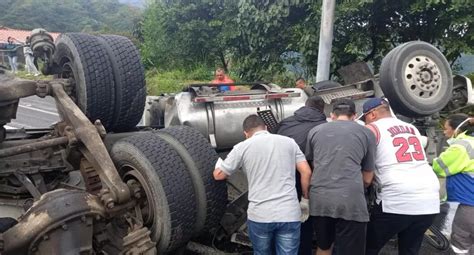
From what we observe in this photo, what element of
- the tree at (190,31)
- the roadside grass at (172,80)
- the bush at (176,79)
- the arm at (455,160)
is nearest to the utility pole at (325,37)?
the arm at (455,160)

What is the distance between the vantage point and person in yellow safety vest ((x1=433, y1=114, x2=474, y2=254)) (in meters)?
3.95

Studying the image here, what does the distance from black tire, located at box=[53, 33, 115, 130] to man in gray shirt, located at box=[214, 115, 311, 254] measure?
4.94 feet

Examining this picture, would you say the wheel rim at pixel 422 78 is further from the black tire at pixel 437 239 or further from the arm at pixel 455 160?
the black tire at pixel 437 239

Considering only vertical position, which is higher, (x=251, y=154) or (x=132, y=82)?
(x=132, y=82)

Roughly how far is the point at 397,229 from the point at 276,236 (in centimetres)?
93

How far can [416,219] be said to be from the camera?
142 inches

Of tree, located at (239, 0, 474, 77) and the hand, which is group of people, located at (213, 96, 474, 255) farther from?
tree, located at (239, 0, 474, 77)

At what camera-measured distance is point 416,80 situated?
4.78m

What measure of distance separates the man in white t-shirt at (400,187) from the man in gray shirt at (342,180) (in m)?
0.15

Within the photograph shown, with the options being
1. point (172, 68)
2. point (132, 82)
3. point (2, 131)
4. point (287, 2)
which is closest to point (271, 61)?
point (287, 2)

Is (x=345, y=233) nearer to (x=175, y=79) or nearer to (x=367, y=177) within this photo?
(x=367, y=177)

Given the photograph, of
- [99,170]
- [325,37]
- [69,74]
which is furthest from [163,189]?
[325,37]

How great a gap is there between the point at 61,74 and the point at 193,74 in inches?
458

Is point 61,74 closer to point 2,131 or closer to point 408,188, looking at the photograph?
point 2,131
